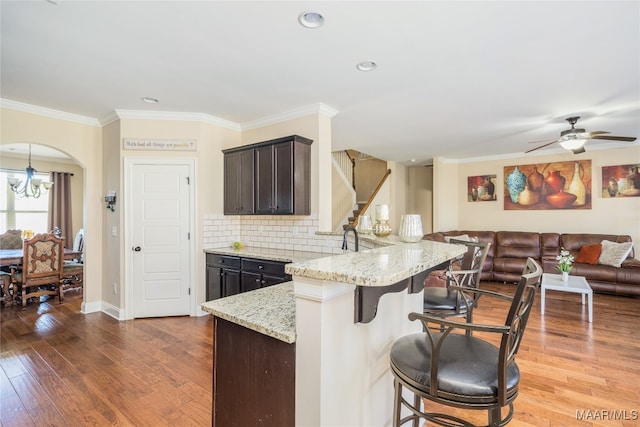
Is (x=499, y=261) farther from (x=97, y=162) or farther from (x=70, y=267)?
(x=70, y=267)

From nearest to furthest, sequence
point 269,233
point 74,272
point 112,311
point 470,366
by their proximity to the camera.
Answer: point 470,366, point 112,311, point 269,233, point 74,272

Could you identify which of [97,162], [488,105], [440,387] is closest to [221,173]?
[97,162]

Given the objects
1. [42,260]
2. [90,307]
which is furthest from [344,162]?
[42,260]

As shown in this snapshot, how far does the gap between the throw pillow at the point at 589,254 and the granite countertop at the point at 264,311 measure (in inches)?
231

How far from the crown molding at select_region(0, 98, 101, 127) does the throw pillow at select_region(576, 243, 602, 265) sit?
7933 millimetres

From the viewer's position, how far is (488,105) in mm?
3686

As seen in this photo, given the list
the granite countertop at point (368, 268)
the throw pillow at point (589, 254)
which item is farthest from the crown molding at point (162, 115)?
the throw pillow at point (589, 254)

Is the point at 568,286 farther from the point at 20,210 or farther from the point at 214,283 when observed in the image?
the point at 20,210

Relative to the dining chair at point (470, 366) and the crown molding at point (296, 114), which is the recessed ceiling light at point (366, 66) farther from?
the dining chair at point (470, 366)

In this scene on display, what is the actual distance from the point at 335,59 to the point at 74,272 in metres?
5.24

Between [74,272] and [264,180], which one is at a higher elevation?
[264,180]

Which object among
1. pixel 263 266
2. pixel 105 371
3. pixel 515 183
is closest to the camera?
pixel 105 371

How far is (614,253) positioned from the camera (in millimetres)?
5074

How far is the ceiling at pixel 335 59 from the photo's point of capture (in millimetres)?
1994
